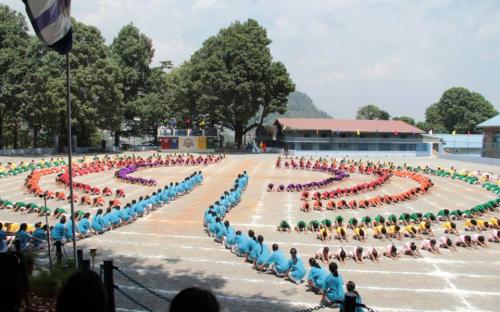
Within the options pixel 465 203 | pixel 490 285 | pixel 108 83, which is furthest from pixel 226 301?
pixel 108 83

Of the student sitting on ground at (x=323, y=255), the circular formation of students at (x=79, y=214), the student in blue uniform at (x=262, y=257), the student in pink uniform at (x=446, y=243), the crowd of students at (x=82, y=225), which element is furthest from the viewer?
the student in pink uniform at (x=446, y=243)

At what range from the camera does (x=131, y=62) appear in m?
61.4

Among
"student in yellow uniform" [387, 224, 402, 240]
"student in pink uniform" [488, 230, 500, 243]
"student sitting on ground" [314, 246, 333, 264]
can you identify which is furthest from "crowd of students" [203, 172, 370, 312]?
"student in pink uniform" [488, 230, 500, 243]

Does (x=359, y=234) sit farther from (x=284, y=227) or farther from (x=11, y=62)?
(x=11, y=62)

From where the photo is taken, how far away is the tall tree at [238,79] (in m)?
53.1

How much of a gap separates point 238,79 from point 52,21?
152ft

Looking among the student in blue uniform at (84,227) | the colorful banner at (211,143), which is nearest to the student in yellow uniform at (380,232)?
the student in blue uniform at (84,227)

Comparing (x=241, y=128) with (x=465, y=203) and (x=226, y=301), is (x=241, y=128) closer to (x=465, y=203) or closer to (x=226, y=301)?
(x=465, y=203)

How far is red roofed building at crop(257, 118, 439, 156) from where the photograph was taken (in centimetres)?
5653

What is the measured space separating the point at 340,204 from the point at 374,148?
41.0 m

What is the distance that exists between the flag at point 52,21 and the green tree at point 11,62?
42067mm

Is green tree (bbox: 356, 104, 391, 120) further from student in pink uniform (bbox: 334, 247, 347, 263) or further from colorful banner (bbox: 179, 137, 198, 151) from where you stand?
student in pink uniform (bbox: 334, 247, 347, 263)

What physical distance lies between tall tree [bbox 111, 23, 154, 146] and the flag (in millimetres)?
52989

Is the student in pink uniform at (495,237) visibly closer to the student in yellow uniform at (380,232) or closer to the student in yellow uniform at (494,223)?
the student in yellow uniform at (494,223)
